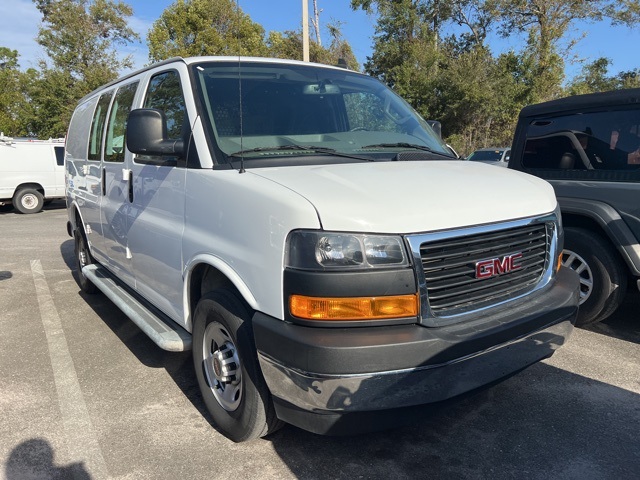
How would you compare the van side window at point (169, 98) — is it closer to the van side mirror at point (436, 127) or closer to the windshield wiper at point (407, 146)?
the windshield wiper at point (407, 146)

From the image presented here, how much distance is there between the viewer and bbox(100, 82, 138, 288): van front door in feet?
13.4

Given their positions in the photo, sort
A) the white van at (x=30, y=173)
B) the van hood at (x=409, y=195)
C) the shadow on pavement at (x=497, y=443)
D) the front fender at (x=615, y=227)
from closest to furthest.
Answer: the van hood at (x=409, y=195) → the shadow on pavement at (x=497, y=443) → the front fender at (x=615, y=227) → the white van at (x=30, y=173)

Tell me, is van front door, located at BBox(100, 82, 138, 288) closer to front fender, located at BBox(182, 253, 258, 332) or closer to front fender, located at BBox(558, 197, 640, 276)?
front fender, located at BBox(182, 253, 258, 332)

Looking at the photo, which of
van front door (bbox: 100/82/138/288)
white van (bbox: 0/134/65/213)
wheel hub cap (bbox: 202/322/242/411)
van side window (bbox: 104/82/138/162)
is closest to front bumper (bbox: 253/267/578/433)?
wheel hub cap (bbox: 202/322/242/411)

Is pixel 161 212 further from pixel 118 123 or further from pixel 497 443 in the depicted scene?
pixel 497 443

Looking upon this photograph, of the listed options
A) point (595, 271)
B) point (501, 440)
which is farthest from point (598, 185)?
point (501, 440)

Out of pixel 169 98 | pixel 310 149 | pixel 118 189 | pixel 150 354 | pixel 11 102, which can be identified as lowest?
pixel 150 354

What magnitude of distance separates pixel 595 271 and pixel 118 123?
170 inches

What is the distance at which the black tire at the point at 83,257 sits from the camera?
19.5 feet

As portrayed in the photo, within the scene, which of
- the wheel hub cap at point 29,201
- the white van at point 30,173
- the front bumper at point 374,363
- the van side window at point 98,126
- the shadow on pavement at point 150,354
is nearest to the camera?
the front bumper at point 374,363

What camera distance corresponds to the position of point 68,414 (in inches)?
133

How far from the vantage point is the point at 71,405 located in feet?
11.5

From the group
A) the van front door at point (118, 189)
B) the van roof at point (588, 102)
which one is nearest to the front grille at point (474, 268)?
the van roof at point (588, 102)

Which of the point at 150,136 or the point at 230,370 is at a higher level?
the point at 150,136
